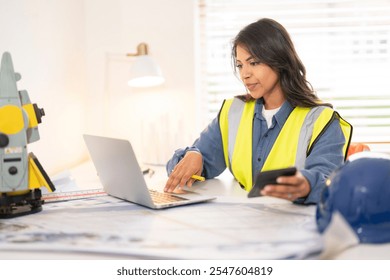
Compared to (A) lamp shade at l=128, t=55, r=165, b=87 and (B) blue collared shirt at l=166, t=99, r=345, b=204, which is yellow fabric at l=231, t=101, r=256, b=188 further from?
(A) lamp shade at l=128, t=55, r=165, b=87

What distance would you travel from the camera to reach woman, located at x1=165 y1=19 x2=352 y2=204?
1.41 meters

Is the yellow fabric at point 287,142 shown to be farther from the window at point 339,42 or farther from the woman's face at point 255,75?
the window at point 339,42

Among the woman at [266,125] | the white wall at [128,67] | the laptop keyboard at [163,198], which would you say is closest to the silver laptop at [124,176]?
the laptop keyboard at [163,198]

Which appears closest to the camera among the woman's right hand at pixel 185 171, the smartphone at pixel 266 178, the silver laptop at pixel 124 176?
the smartphone at pixel 266 178

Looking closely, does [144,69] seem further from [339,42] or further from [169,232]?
[169,232]

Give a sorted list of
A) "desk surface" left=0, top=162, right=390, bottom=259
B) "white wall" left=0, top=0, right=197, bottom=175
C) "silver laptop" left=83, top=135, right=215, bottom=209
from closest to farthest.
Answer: "desk surface" left=0, top=162, right=390, bottom=259, "silver laptop" left=83, top=135, right=215, bottom=209, "white wall" left=0, top=0, right=197, bottom=175

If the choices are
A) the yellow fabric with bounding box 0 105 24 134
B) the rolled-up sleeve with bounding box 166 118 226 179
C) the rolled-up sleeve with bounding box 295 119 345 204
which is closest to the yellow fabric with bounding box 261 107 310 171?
the rolled-up sleeve with bounding box 295 119 345 204

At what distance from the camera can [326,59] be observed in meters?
2.77

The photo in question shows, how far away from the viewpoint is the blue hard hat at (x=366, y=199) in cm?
88

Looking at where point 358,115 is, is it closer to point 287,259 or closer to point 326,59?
point 326,59

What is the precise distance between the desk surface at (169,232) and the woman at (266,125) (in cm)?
25

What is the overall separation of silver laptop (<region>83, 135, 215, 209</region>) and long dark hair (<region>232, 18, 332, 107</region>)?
48 centimetres
